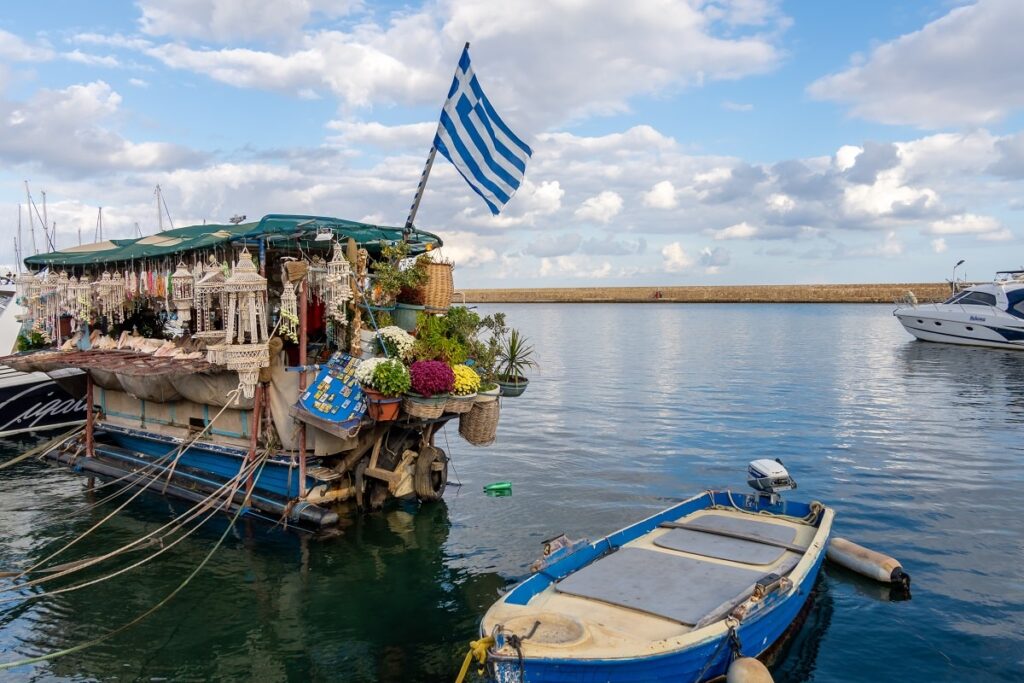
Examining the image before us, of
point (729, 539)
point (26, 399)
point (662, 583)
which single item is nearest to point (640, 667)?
point (662, 583)

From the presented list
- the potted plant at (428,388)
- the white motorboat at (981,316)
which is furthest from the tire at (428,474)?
the white motorboat at (981,316)

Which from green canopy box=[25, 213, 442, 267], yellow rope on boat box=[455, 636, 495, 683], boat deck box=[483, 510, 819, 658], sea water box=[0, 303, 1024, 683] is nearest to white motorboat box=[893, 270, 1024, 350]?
sea water box=[0, 303, 1024, 683]

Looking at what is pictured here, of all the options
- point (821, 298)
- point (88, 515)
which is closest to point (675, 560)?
point (88, 515)

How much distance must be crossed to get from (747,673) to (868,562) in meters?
6.37

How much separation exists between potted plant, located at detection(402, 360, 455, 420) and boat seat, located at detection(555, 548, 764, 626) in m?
4.51

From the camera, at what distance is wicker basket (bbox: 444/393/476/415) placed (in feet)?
46.3

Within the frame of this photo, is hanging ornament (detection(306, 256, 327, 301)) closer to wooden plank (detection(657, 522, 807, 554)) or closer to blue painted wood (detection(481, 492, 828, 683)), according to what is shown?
blue painted wood (detection(481, 492, 828, 683))

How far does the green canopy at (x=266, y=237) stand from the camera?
47.5ft

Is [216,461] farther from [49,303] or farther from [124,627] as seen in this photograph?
[49,303]

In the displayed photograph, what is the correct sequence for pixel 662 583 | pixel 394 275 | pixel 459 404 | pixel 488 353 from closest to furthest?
pixel 662 583
pixel 459 404
pixel 394 275
pixel 488 353

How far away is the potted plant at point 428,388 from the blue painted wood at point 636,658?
428 centimetres

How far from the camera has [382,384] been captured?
13.4 m

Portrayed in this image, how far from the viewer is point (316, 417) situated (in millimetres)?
13430

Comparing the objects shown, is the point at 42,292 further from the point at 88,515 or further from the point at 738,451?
the point at 738,451
